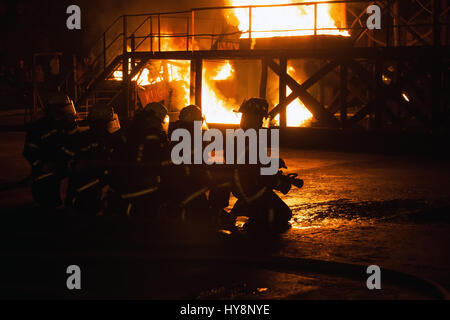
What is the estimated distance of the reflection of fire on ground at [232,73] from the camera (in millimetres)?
20078

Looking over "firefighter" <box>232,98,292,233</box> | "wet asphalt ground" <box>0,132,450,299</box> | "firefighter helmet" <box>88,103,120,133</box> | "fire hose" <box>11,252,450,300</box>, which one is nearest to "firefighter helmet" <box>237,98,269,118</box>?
"firefighter" <box>232,98,292,233</box>

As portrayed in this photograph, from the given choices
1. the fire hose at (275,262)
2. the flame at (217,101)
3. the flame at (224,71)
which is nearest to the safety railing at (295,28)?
the flame at (224,71)

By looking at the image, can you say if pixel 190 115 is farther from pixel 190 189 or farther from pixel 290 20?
pixel 290 20

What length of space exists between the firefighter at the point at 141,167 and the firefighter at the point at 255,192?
0.92 meters

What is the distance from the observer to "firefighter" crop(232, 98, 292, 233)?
25.2ft

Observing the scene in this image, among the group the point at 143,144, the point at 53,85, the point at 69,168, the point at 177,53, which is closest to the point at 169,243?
the point at 143,144

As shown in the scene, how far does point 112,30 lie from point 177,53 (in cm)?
1699

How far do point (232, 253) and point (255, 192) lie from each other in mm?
1185

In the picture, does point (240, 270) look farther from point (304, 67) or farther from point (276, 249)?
point (304, 67)

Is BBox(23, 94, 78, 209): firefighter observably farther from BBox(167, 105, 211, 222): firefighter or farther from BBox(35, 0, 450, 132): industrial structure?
BBox(35, 0, 450, 132): industrial structure

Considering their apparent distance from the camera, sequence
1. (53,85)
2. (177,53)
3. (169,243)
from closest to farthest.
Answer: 1. (169,243)
2. (177,53)
3. (53,85)

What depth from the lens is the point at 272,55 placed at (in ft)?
58.1

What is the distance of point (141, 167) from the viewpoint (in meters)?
7.64

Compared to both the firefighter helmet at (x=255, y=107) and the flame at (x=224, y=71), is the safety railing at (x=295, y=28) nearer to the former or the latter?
the flame at (x=224, y=71)
